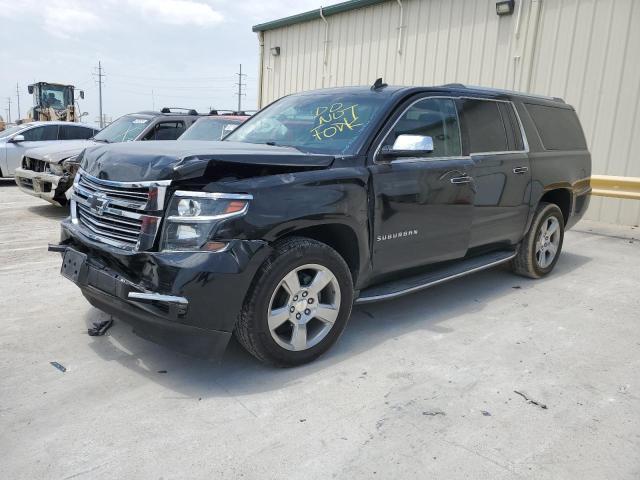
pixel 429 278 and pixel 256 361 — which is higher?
pixel 429 278

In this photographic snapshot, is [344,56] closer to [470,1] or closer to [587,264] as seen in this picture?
[470,1]

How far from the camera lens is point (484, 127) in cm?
480

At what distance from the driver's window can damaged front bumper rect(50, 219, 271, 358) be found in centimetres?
161

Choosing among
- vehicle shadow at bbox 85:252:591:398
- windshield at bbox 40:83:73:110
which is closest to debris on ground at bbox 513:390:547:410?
vehicle shadow at bbox 85:252:591:398

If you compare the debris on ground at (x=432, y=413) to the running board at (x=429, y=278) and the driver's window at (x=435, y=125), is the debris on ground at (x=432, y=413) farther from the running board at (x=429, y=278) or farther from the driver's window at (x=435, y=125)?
the driver's window at (x=435, y=125)

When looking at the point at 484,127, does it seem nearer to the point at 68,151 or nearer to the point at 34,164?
the point at 68,151

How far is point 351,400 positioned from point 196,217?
4.42ft

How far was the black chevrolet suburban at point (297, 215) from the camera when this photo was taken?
9.72ft

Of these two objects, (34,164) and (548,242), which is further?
(34,164)

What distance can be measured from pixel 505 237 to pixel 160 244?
11.1 ft

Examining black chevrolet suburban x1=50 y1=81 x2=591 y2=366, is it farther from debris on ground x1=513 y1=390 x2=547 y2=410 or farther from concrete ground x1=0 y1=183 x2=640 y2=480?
debris on ground x1=513 y1=390 x2=547 y2=410

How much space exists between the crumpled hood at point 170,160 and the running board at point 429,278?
1.02m

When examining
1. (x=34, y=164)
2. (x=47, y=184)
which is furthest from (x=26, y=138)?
(x=47, y=184)

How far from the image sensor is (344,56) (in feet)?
43.6
